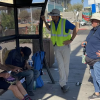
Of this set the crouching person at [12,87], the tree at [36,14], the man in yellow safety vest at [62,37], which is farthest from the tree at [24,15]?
the crouching person at [12,87]

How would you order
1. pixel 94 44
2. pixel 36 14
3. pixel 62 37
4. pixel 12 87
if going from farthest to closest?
pixel 36 14
pixel 62 37
pixel 94 44
pixel 12 87

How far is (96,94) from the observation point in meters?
3.73

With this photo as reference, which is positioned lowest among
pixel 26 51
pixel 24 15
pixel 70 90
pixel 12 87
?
pixel 70 90

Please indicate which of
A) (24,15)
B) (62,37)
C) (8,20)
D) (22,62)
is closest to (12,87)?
(22,62)

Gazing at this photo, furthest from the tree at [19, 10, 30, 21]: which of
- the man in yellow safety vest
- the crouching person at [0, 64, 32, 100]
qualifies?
the crouching person at [0, 64, 32, 100]

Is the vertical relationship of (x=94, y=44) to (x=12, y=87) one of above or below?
above

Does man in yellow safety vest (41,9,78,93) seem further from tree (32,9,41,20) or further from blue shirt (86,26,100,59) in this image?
blue shirt (86,26,100,59)

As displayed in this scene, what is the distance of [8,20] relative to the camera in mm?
4258

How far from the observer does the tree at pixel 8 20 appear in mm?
4039

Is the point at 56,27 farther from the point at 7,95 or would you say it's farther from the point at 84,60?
the point at 7,95

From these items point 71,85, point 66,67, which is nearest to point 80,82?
point 71,85

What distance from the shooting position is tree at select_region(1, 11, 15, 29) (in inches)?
159

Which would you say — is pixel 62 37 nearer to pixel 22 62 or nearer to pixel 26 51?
pixel 26 51

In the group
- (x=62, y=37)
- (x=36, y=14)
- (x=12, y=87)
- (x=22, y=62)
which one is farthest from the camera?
(x=36, y=14)
